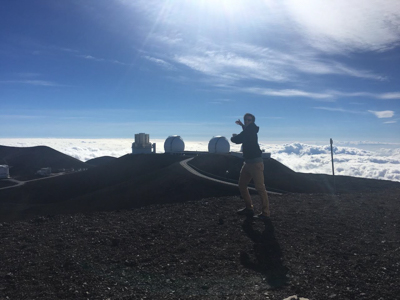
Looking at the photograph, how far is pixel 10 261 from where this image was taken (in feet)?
20.5

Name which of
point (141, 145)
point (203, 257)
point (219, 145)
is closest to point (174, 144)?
point (141, 145)

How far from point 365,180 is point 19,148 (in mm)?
84844

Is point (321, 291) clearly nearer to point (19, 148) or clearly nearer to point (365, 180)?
point (365, 180)

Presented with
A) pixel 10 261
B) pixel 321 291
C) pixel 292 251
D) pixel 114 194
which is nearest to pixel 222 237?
pixel 292 251

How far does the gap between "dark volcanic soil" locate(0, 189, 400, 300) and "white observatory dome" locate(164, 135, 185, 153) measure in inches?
1987

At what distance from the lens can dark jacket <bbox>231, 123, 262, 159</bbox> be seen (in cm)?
920

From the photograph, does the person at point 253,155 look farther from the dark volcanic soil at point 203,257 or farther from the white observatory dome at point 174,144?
the white observatory dome at point 174,144

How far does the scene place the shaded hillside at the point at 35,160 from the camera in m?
71.6

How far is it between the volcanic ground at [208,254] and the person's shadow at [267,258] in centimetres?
2

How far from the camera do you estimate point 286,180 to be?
33125 millimetres

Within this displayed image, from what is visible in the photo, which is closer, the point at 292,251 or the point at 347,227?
the point at 292,251

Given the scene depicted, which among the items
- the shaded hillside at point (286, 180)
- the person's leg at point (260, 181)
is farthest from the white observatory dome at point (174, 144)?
the person's leg at point (260, 181)

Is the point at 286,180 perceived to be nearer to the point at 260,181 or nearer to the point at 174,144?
the point at 260,181

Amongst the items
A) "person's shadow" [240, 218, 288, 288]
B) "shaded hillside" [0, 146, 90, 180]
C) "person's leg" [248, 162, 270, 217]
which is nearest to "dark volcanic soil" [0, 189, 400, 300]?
"person's shadow" [240, 218, 288, 288]
